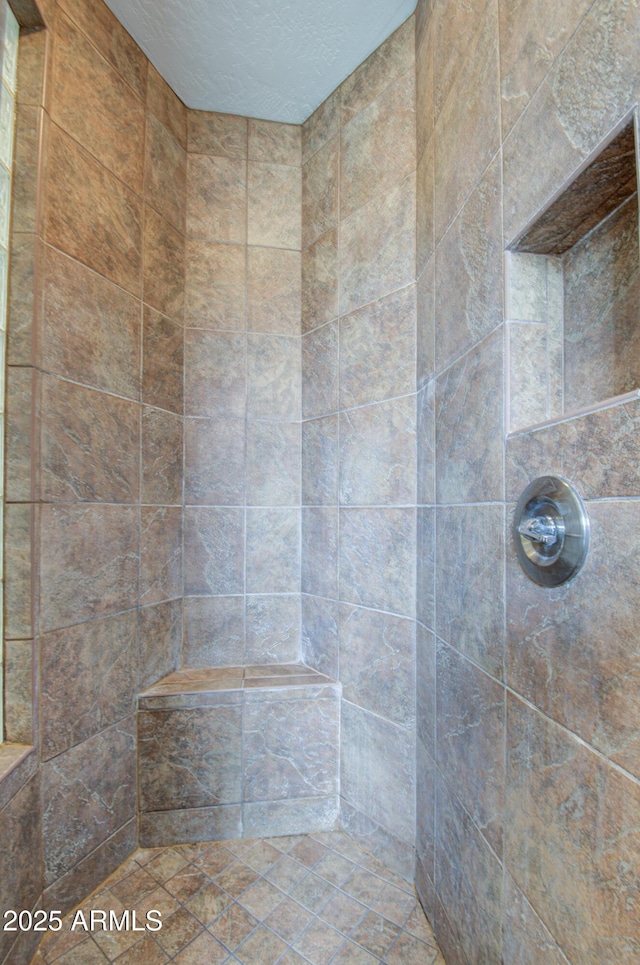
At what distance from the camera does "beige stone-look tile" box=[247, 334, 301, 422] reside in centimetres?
183

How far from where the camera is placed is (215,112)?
1.81 metres

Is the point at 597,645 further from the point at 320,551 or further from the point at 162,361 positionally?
the point at 162,361

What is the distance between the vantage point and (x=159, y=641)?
63.8 inches

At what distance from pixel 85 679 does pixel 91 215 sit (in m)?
1.34

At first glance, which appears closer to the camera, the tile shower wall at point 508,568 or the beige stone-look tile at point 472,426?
the tile shower wall at point 508,568

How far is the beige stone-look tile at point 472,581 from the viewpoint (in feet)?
2.86

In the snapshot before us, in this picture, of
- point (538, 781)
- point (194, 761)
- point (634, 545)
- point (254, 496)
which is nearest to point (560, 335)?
point (634, 545)

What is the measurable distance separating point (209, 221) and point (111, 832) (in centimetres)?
212

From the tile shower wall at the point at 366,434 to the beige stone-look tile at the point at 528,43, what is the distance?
22.7 inches

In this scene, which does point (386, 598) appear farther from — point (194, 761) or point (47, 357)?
point (47, 357)

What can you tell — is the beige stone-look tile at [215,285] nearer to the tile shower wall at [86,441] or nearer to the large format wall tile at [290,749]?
the tile shower wall at [86,441]

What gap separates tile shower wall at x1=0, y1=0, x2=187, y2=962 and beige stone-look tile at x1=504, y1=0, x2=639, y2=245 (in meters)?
1.13

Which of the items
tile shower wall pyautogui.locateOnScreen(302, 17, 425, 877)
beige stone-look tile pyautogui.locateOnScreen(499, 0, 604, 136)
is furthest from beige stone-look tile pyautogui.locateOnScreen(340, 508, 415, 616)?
beige stone-look tile pyautogui.locateOnScreen(499, 0, 604, 136)

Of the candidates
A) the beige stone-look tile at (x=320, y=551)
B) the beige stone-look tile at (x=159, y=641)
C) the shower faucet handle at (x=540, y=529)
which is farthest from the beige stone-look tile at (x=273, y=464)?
the shower faucet handle at (x=540, y=529)
